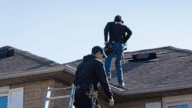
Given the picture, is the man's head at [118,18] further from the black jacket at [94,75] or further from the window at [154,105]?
the black jacket at [94,75]

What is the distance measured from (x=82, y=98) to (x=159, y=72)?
5.96m

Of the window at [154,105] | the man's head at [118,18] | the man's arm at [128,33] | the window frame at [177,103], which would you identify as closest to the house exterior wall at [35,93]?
the man's arm at [128,33]

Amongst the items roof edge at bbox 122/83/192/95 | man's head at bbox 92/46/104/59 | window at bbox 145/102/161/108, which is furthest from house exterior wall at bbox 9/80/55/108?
man's head at bbox 92/46/104/59

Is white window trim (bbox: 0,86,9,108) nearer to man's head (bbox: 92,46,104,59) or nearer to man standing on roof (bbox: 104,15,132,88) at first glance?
man standing on roof (bbox: 104,15,132,88)

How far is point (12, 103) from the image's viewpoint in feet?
40.8

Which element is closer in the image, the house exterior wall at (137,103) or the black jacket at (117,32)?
the black jacket at (117,32)

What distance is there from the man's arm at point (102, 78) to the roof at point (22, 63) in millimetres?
4098

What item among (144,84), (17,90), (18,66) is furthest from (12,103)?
(144,84)

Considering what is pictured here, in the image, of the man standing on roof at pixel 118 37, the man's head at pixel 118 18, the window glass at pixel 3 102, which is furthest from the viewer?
the window glass at pixel 3 102

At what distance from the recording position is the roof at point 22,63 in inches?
486

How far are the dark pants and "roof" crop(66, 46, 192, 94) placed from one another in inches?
158

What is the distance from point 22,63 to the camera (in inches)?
536

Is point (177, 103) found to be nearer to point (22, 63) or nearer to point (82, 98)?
point (82, 98)

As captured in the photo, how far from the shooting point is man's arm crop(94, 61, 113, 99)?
7.58 m
